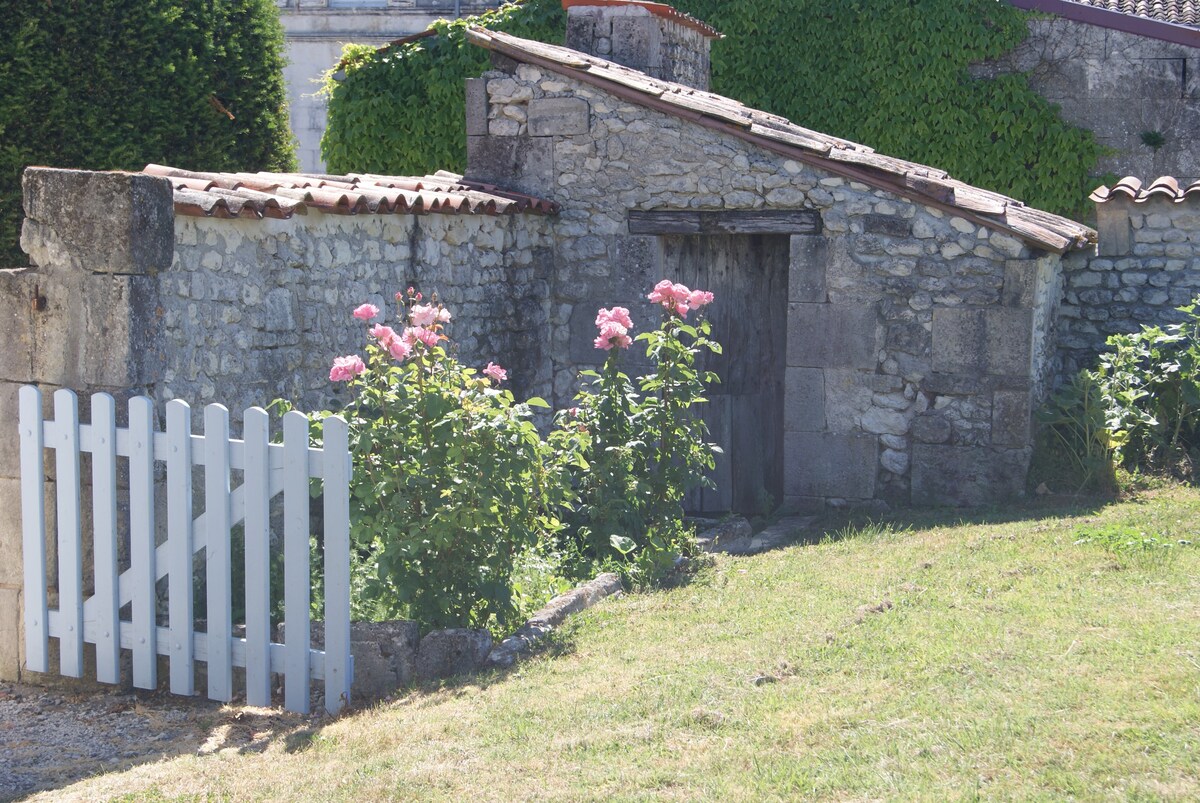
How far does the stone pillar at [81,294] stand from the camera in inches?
205

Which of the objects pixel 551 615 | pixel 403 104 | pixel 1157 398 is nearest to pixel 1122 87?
pixel 1157 398

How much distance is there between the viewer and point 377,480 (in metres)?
5.28

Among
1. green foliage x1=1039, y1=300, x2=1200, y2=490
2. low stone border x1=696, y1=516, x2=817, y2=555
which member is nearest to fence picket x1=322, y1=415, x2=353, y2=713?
low stone border x1=696, y1=516, x2=817, y2=555

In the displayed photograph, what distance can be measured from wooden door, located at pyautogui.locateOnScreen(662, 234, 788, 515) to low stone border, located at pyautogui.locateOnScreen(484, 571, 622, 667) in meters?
3.03

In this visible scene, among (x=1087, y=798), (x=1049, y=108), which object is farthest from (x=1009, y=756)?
(x=1049, y=108)

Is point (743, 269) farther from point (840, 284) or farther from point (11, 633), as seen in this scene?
point (11, 633)

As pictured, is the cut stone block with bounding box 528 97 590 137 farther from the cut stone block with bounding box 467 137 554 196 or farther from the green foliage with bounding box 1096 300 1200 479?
the green foliage with bounding box 1096 300 1200 479

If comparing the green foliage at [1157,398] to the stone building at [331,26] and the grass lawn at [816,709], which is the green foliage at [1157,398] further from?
the stone building at [331,26]

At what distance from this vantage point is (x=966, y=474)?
8.32 metres

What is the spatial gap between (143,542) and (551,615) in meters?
1.71

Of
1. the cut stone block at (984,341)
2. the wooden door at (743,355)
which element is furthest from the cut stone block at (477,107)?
the cut stone block at (984,341)

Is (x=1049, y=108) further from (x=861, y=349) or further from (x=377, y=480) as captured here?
(x=377, y=480)

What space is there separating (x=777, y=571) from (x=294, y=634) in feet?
8.67

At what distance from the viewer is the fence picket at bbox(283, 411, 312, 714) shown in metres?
4.80
